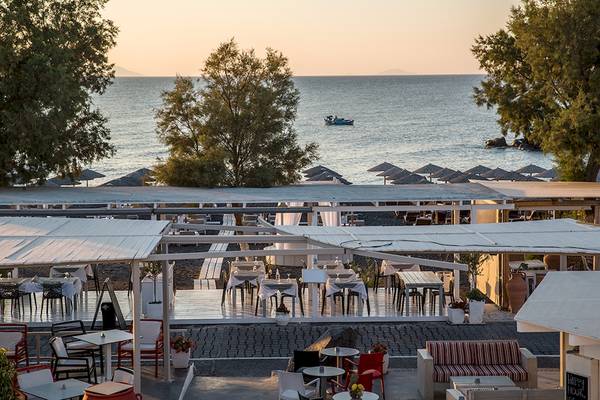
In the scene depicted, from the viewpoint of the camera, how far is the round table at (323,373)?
14.3 metres

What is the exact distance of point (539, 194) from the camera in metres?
23.0

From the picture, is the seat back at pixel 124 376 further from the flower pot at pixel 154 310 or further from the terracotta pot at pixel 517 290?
the terracotta pot at pixel 517 290

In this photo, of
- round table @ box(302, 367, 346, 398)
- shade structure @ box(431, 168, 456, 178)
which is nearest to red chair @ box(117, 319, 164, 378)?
round table @ box(302, 367, 346, 398)

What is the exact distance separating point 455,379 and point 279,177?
66.4 ft

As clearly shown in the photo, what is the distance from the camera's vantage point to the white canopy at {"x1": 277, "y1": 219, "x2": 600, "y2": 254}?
621 inches

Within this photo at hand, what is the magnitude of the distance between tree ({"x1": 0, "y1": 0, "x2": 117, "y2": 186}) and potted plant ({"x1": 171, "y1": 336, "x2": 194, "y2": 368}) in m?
12.6

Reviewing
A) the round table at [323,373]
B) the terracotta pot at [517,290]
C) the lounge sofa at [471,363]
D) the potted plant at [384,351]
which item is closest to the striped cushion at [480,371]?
the lounge sofa at [471,363]

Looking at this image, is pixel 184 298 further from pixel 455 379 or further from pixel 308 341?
pixel 455 379

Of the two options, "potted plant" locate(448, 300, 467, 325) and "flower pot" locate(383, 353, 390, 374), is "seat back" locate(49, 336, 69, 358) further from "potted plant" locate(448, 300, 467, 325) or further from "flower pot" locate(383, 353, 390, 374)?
"potted plant" locate(448, 300, 467, 325)

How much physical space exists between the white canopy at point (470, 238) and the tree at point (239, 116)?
51.6ft

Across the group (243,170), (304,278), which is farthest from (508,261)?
(243,170)

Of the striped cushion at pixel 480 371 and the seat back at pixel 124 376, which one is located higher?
the seat back at pixel 124 376

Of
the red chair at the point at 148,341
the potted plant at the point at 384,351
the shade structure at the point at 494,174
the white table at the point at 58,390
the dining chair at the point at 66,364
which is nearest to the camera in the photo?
the white table at the point at 58,390

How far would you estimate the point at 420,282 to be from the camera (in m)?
21.2
